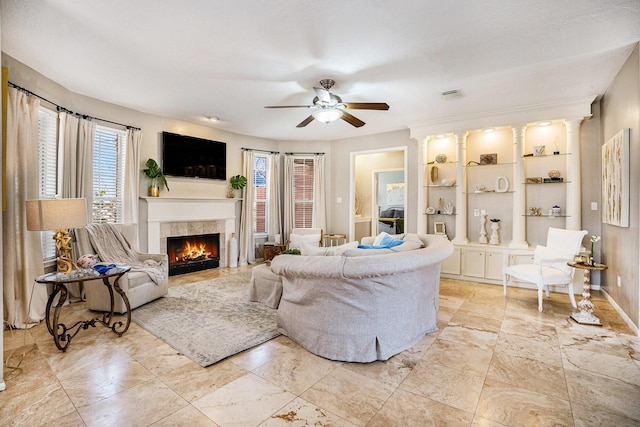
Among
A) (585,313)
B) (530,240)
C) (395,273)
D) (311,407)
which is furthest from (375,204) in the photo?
(311,407)

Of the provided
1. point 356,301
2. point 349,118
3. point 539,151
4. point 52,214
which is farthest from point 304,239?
point 539,151

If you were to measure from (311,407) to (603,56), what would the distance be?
165 inches

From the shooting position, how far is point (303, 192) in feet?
23.0

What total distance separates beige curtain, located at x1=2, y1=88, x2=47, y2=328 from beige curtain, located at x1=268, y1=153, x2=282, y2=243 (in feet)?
13.1

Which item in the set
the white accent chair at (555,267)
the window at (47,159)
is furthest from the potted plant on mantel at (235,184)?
the white accent chair at (555,267)

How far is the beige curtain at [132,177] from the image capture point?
4.73 meters

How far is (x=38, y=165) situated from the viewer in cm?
337

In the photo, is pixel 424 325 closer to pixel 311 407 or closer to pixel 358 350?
pixel 358 350

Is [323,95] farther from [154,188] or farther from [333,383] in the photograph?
[154,188]

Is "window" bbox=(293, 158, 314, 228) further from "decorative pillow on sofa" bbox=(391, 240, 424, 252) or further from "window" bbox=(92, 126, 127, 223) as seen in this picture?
"decorative pillow on sofa" bbox=(391, 240, 424, 252)

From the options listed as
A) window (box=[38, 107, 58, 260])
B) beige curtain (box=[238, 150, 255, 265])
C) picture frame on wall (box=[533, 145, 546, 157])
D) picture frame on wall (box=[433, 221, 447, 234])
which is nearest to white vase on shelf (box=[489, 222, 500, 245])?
picture frame on wall (box=[433, 221, 447, 234])

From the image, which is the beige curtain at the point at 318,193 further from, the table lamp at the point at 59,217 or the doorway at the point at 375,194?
the table lamp at the point at 59,217

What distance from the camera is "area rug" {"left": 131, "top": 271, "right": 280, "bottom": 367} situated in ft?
8.74

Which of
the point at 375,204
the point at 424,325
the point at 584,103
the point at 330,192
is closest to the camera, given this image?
the point at 424,325
